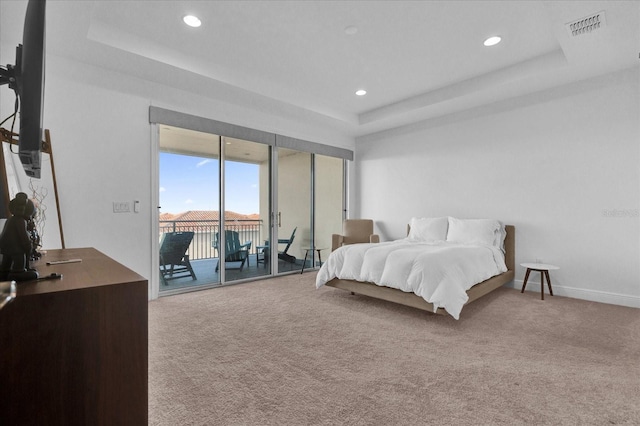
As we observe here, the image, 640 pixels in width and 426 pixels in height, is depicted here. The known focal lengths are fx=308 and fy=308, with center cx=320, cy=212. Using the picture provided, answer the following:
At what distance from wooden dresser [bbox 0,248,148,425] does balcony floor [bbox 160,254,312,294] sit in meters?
3.37

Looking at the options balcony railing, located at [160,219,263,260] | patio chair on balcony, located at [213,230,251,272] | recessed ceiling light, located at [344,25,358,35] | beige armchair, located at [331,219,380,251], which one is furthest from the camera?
beige armchair, located at [331,219,380,251]

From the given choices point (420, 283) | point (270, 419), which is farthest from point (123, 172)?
point (420, 283)

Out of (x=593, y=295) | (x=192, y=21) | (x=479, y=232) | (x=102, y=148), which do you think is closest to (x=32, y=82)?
(x=192, y=21)

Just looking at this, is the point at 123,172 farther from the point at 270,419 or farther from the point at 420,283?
the point at 420,283

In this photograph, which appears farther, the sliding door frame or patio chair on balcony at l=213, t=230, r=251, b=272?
patio chair on balcony at l=213, t=230, r=251, b=272

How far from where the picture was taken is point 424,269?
288 centimetres

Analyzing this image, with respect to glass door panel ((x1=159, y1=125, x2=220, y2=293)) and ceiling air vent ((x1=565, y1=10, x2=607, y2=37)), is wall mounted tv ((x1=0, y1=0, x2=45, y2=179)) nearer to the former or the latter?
glass door panel ((x1=159, y1=125, x2=220, y2=293))

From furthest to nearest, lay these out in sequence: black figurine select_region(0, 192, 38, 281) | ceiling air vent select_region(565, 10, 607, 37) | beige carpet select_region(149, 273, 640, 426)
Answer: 1. ceiling air vent select_region(565, 10, 607, 37)
2. beige carpet select_region(149, 273, 640, 426)
3. black figurine select_region(0, 192, 38, 281)

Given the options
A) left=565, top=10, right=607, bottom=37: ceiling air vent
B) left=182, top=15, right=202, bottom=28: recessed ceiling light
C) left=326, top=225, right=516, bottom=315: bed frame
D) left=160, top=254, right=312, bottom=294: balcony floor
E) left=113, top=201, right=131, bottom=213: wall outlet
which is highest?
left=182, top=15, right=202, bottom=28: recessed ceiling light

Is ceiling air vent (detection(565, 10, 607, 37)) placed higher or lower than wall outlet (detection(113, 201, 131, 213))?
higher

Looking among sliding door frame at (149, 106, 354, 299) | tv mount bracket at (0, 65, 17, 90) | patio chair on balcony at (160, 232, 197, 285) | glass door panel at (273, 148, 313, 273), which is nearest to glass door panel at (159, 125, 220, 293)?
patio chair on balcony at (160, 232, 197, 285)

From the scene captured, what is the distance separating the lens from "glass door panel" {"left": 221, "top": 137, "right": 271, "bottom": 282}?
4.61m

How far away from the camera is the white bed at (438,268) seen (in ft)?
9.23

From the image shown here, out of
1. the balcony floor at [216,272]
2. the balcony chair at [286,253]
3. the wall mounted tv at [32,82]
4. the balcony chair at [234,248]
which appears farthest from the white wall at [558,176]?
the wall mounted tv at [32,82]
